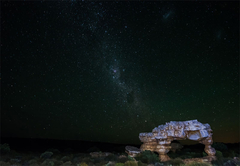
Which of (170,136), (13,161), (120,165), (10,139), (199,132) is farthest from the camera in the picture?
(10,139)

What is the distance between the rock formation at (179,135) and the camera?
13.8m

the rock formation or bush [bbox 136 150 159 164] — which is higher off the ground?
the rock formation

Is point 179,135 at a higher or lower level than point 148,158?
higher

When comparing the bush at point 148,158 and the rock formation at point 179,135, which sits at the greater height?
the rock formation at point 179,135

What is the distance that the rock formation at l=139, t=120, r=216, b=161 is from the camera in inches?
542

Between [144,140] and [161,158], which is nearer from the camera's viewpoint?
[161,158]

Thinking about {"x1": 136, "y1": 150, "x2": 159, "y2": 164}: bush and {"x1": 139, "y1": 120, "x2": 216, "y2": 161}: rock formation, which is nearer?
{"x1": 136, "y1": 150, "x2": 159, "y2": 164}: bush

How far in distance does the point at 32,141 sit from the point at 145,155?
90.4 feet

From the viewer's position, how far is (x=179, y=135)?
14.0 m

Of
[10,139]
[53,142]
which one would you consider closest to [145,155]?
[53,142]

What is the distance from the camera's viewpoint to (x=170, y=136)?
14.7 m

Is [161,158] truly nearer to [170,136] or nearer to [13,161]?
[170,136]

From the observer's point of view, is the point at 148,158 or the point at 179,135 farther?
the point at 179,135

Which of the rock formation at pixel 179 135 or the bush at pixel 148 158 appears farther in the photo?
the rock formation at pixel 179 135
